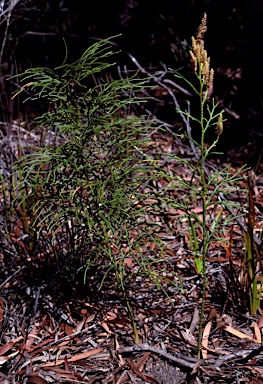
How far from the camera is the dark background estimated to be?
436cm

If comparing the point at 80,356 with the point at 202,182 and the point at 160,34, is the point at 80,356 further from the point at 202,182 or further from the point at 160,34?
the point at 160,34

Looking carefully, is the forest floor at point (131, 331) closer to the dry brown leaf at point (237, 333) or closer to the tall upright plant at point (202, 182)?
the dry brown leaf at point (237, 333)

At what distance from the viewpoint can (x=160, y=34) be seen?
4605 millimetres

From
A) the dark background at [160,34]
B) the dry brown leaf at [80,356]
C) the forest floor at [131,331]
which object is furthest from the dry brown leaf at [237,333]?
the dark background at [160,34]

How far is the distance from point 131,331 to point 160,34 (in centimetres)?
307

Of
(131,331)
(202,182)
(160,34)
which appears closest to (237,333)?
(131,331)

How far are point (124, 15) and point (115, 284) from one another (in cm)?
332

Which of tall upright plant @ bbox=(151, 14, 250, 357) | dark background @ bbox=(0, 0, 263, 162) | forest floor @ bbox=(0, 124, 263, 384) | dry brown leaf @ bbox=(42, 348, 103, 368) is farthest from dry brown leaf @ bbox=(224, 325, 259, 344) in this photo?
dark background @ bbox=(0, 0, 263, 162)

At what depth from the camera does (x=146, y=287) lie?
8.38 feet

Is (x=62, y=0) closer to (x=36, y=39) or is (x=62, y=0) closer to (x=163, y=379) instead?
(x=36, y=39)

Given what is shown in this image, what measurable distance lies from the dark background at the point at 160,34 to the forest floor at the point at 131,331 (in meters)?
2.04

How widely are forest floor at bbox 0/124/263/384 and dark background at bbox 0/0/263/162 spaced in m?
2.04

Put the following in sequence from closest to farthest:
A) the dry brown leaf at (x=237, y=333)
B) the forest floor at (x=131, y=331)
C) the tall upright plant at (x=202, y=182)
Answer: the tall upright plant at (x=202, y=182), the forest floor at (x=131, y=331), the dry brown leaf at (x=237, y=333)

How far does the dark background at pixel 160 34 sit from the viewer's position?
436 centimetres
